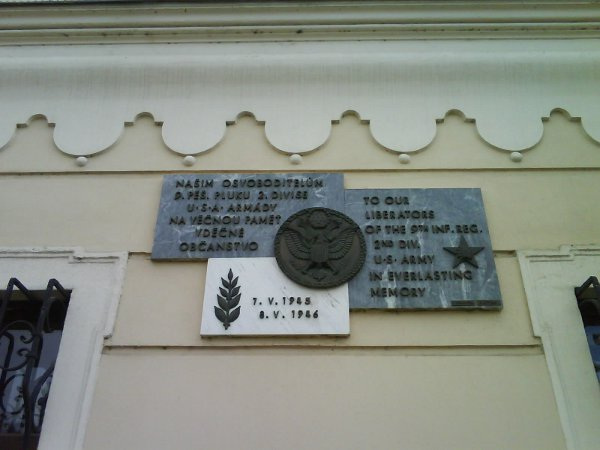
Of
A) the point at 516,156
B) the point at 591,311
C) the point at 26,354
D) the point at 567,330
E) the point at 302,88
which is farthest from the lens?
the point at 302,88

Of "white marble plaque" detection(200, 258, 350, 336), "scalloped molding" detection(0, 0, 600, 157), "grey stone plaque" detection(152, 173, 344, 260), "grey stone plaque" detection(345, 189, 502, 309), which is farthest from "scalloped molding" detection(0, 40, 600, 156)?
"white marble plaque" detection(200, 258, 350, 336)

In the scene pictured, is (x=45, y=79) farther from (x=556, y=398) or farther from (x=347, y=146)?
(x=556, y=398)

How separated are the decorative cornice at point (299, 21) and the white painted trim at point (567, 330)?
5.85 ft

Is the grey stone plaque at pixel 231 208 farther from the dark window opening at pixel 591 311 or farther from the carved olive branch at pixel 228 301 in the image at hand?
the dark window opening at pixel 591 311

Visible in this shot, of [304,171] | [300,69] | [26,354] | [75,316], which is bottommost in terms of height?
[26,354]

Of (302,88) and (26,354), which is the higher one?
(302,88)

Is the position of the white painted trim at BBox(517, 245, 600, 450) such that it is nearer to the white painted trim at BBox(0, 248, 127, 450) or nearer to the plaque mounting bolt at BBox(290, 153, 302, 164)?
the plaque mounting bolt at BBox(290, 153, 302, 164)

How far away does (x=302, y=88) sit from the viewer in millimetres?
4352

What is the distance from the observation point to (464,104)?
4.27 m

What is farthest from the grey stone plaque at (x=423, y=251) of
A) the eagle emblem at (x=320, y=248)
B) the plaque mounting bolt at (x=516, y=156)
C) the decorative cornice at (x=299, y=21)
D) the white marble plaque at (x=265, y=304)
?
the decorative cornice at (x=299, y=21)

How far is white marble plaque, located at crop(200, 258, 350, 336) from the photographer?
3.47 m

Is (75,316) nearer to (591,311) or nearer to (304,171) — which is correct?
(304,171)

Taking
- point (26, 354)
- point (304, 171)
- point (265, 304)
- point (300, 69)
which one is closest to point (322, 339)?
point (265, 304)

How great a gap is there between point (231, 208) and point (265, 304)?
0.73 m
